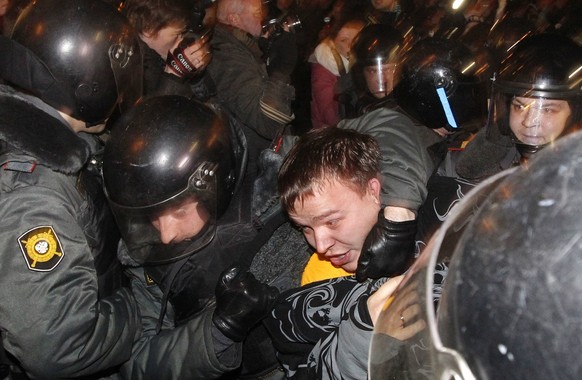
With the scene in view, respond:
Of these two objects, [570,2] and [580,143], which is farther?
[570,2]

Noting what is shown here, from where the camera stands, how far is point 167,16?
312cm

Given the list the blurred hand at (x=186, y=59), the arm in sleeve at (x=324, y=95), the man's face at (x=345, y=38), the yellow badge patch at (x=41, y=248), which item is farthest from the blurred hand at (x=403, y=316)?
the man's face at (x=345, y=38)

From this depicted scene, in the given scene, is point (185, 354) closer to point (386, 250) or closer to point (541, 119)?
point (386, 250)

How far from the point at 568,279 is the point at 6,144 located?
1.91 m

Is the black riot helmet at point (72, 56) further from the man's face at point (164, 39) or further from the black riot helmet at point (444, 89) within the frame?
the black riot helmet at point (444, 89)

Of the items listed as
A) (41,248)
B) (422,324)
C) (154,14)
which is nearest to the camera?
(422,324)

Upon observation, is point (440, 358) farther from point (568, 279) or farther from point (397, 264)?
point (397, 264)

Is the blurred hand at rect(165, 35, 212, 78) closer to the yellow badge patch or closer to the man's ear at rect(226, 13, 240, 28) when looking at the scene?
the man's ear at rect(226, 13, 240, 28)

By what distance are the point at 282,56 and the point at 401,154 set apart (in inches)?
67.3

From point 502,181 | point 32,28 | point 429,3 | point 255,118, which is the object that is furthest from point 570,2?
point 502,181

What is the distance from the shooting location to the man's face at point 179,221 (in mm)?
2107

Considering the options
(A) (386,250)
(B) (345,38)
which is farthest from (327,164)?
(B) (345,38)

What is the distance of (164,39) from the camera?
3.20 meters

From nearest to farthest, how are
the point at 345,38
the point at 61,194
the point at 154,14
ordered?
the point at 61,194 → the point at 154,14 → the point at 345,38
